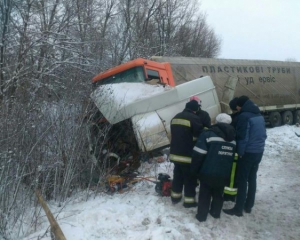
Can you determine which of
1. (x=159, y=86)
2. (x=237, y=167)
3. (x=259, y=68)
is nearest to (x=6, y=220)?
(x=237, y=167)

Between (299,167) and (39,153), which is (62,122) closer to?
(39,153)

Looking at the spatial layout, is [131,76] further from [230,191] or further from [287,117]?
[287,117]

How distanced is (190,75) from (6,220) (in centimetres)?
846

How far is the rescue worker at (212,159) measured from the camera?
447 centimetres

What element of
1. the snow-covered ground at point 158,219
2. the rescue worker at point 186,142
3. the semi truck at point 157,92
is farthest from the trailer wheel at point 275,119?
the rescue worker at point 186,142

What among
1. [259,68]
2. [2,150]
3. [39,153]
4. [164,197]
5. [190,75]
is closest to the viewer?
[2,150]

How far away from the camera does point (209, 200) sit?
4660 millimetres

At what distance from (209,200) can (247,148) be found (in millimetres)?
932

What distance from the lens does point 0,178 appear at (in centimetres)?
423

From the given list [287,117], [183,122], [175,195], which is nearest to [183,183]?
[175,195]

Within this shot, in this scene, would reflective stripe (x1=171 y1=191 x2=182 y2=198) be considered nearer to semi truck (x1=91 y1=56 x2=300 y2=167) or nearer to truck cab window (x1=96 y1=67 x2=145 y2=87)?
semi truck (x1=91 y1=56 x2=300 y2=167)

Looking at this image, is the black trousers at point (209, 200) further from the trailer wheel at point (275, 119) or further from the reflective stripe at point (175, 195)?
the trailer wheel at point (275, 119)

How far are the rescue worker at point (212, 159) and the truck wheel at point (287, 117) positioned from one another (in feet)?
38.6

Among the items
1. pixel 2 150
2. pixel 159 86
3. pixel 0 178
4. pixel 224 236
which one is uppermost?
pixel 159 86
